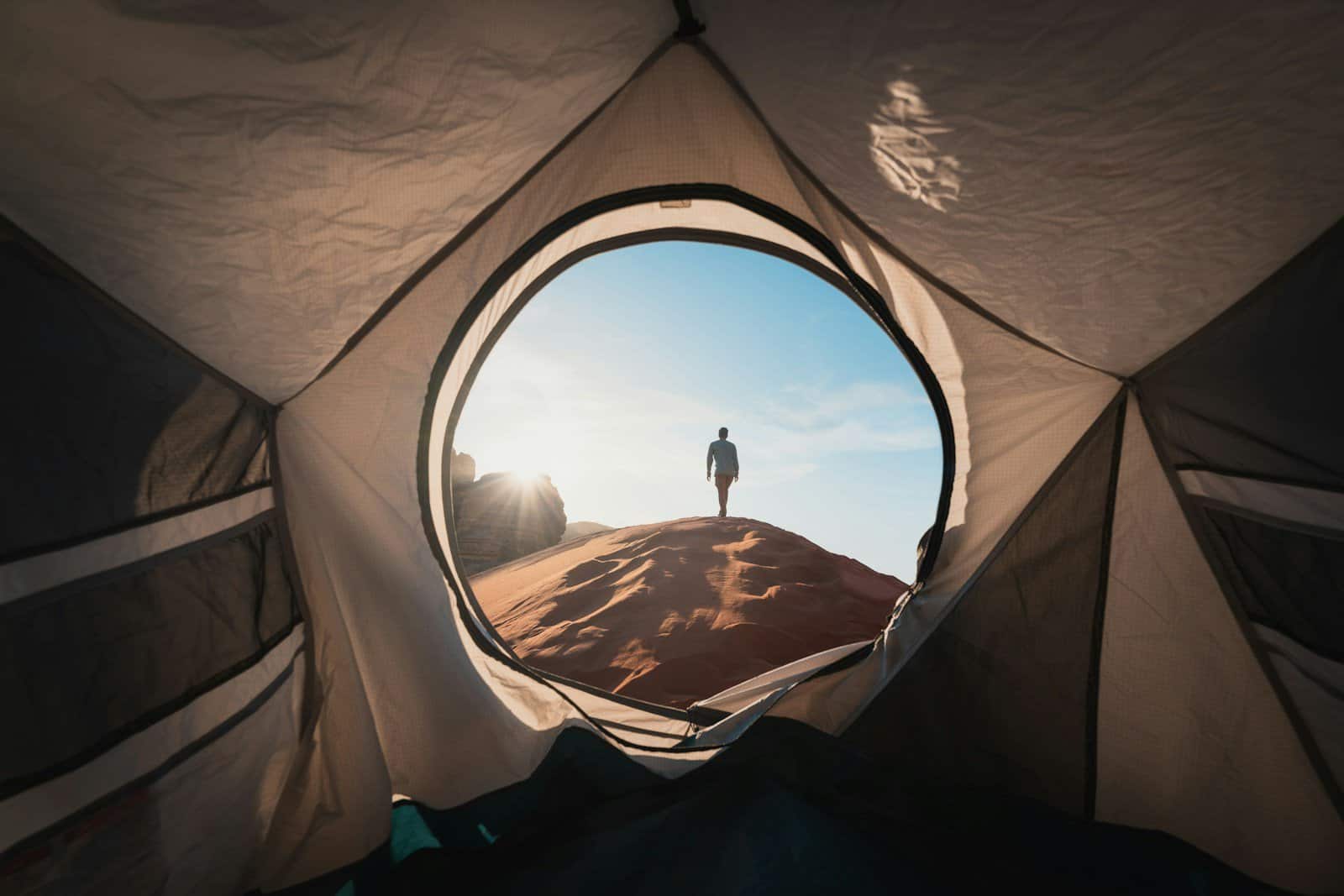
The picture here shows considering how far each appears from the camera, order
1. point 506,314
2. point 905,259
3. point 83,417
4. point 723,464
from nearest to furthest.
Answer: point 83,417 < point 905,259 < point 506,314 < point 723,464

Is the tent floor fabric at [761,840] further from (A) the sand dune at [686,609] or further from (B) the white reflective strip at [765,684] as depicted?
(A) the sand dune at [686,609]

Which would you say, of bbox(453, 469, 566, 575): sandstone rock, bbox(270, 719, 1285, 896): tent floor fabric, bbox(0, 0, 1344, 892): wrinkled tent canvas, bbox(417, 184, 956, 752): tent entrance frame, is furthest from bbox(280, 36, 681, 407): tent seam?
bbox(453, 469, 566, 575): sandstone rock

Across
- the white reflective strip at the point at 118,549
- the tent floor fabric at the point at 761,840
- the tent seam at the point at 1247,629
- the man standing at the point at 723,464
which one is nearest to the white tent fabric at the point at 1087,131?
the tent seam at the point at 1247,629

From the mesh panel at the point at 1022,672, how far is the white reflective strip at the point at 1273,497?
0.82 feet

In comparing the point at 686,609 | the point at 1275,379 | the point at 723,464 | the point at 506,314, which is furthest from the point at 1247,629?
the point at 723,464

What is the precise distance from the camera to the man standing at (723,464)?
32.2 feet

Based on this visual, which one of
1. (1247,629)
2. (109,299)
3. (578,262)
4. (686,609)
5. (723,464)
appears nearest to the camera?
(109,299)

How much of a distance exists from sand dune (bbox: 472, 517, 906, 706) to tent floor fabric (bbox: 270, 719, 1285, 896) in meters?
1.39

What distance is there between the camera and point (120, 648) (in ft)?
3.26

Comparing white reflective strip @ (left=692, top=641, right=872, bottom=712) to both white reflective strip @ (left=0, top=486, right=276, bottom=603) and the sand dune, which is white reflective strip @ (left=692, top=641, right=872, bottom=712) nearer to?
the sand dune

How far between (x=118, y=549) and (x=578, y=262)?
185 cm

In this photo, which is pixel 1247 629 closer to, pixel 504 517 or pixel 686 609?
pixel 686 609

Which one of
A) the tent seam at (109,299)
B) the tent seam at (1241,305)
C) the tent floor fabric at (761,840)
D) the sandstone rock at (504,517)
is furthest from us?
the sandstone rock at (504,517)

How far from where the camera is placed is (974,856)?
1256 millimetres
